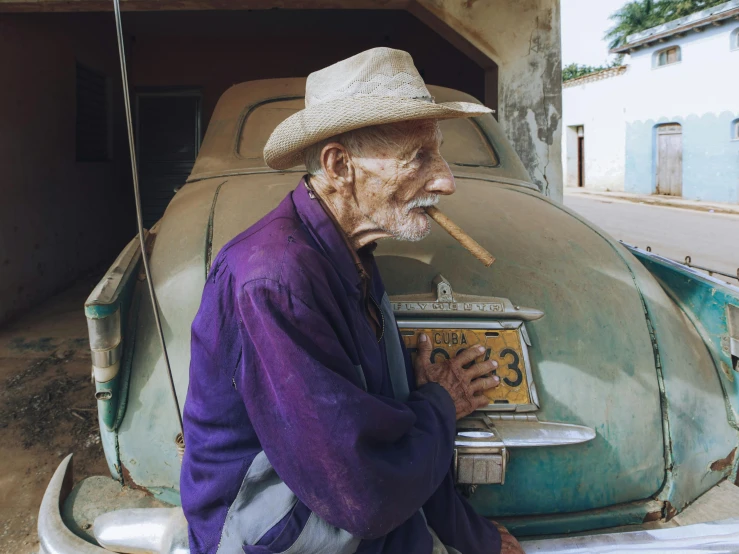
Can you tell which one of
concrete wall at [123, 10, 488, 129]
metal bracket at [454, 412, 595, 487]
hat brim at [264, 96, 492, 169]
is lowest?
metal bracket at [454, 412, 595, 487]

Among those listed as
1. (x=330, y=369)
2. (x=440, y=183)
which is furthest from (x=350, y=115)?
(x=330, y=369)

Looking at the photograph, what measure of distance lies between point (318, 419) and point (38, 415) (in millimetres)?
2865

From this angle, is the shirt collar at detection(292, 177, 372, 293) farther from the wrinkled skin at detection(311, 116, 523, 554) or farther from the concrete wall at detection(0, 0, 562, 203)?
the concrete wall at detection(0, 0, 562, 203)

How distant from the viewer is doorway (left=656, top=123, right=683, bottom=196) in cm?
1934

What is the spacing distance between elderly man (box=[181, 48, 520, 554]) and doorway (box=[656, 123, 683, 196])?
67.8 ft

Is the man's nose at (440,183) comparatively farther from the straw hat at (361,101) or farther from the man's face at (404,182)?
the straw hat at (361,101)

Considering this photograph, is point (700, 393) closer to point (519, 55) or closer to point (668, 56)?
point (519, 55)

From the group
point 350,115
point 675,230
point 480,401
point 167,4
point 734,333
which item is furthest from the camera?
point 675,230

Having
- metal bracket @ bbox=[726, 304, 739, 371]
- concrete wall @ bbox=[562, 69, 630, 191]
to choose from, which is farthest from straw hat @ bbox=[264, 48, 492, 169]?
concrete wall @ bbox=[562, 69, 630, 191]

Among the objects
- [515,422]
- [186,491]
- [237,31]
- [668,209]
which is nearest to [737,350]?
[515,422]

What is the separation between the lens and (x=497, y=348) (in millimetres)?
1733

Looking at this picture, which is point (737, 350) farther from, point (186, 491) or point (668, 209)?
point (668, 209)

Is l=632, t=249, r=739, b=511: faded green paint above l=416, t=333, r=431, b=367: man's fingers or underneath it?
underneath

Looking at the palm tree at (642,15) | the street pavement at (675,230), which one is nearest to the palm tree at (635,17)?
the palm tree at (642,15)
